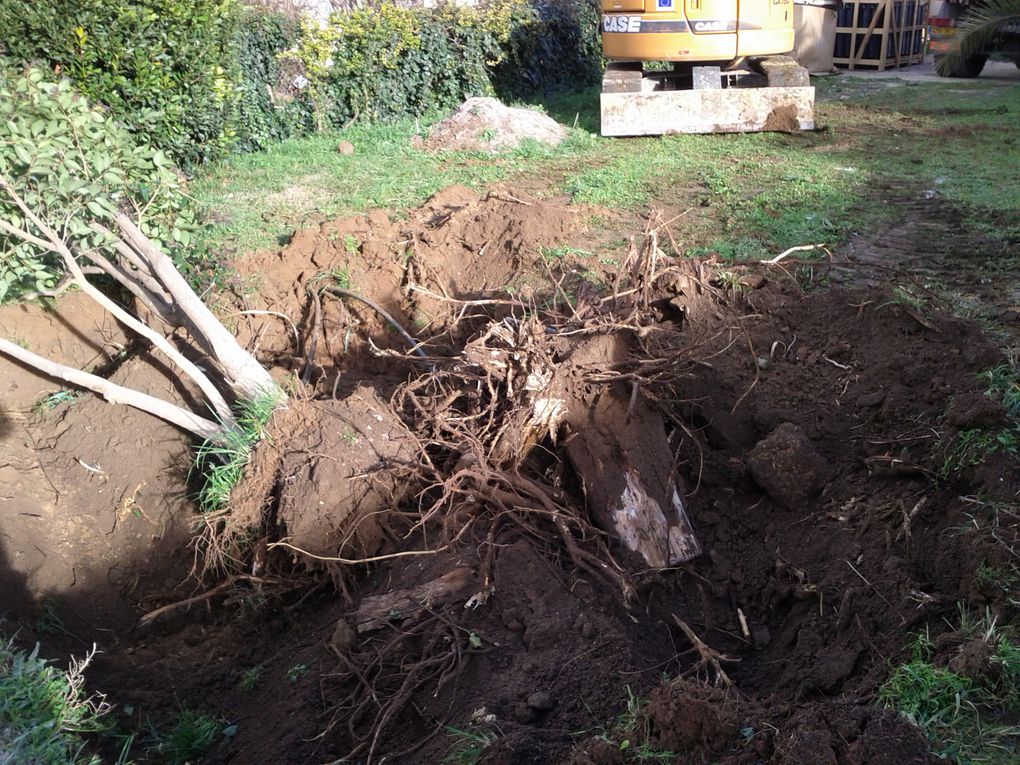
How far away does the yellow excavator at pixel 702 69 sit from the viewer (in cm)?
978

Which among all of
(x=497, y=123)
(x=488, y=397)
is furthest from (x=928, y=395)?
(x=497, y=123)

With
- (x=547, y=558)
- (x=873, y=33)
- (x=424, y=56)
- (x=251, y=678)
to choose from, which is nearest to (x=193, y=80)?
(x=424, y=56)

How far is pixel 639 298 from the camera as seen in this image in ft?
15.8

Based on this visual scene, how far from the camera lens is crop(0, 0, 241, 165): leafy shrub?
818 centimetres

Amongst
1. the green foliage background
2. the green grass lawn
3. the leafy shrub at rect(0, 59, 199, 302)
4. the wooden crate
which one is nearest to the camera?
the leafy shrub at rect(0, 59, 199, 302)

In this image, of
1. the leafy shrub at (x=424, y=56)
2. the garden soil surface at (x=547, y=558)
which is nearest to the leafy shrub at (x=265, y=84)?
the leafy shrub at (x=424, y=56)

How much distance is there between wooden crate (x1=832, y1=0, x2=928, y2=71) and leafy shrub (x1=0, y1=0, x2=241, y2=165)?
1136 centimetres

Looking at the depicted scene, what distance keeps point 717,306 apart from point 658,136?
597cm

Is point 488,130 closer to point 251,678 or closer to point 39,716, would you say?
point 251,678

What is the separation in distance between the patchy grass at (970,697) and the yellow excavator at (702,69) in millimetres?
8313

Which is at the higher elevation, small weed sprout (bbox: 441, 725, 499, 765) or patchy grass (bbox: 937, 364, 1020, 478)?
patchy grass (bbox: 937, 364, 1020, 478)

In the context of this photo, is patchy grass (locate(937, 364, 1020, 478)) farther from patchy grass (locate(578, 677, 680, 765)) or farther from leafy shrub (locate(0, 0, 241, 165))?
leafy shrub (locate(0, 0, 241, 165))

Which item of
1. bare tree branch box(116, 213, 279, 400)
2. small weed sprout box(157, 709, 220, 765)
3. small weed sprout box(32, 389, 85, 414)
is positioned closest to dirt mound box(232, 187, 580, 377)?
bare tree branch box(116, 213, 279, 400)

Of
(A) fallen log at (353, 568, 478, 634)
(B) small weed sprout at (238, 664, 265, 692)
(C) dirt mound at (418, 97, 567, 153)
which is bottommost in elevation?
(B) small weed sprout at (238, 664, 265, 692)
